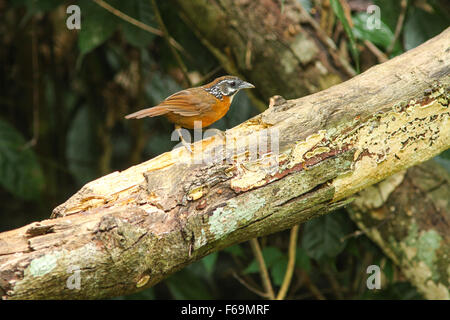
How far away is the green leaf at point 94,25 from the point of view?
344 cm

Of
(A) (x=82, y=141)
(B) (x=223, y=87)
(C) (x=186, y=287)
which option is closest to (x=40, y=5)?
(B) (x=223, y=87)

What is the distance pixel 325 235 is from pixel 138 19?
201cm

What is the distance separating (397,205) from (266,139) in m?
1.38

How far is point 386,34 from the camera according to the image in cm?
335

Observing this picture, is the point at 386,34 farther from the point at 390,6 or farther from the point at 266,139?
the point at 266,139

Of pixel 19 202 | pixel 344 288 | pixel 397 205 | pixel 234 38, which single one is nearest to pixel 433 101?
pixel 397 205

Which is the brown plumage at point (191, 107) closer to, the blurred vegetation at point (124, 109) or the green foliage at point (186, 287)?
the blurred vegetation at point (124, 109)

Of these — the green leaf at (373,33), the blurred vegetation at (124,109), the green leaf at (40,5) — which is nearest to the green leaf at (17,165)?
the blurred vegetation at (124,109)

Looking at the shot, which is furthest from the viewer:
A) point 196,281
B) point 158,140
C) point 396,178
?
point 158,140

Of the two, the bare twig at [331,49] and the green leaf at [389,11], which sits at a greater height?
the green leaf at [389,11]

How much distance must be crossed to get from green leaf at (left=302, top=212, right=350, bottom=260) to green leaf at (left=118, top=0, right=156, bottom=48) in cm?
174

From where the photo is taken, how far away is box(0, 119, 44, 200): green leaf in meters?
3.81

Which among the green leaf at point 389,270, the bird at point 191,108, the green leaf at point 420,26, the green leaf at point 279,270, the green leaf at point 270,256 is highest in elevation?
the green leaf at point 420,26

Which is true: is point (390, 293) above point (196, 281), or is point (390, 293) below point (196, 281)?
below
